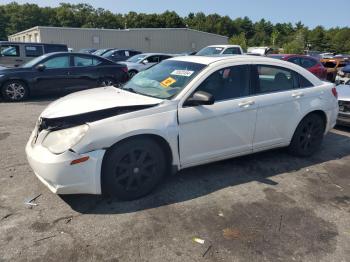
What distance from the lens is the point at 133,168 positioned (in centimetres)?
363

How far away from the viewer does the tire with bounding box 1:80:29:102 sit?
9.54m

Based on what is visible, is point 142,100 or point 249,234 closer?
point 249,234

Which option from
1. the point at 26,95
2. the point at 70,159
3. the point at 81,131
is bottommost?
the point at 26,95

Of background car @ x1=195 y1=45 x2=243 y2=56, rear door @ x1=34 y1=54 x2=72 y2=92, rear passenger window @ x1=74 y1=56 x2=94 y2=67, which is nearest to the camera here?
rear door @ x1=34 y1=54 x2=72 y2=92


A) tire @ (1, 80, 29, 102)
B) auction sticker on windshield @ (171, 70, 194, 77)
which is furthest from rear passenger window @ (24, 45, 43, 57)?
auction sticker on windshield @ (171, 70, 194, 77)

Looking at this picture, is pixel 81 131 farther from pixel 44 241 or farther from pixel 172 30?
pixel 172 30

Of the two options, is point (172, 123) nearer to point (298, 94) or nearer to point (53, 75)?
point (298, 94)

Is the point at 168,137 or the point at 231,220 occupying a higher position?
the point at 168,137

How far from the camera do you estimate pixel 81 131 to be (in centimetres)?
332

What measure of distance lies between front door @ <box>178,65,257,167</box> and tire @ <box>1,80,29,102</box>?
7382 mm

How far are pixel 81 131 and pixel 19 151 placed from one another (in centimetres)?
241

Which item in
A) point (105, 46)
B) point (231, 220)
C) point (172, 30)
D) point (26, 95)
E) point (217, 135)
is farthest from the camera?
point (172, 30)

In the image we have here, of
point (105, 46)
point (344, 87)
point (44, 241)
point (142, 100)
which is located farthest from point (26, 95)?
point (105, 46)

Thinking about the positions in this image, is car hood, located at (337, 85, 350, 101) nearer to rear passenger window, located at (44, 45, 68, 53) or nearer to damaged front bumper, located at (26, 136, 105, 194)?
damaged front bumper, located at (26, 136, 105, 194)
